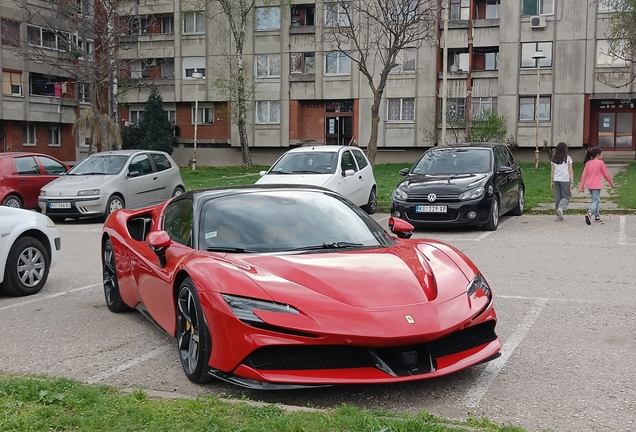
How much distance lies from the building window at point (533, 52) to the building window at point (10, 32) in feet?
101

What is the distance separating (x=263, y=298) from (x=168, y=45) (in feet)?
165

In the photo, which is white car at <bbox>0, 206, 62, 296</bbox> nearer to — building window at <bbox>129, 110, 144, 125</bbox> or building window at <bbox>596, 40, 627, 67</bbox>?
building window at <bbox>596, 40, 627, 67</bbox>

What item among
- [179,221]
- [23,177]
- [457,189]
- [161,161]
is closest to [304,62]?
[161,161]

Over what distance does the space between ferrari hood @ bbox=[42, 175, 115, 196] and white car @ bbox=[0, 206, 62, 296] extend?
9099 mm

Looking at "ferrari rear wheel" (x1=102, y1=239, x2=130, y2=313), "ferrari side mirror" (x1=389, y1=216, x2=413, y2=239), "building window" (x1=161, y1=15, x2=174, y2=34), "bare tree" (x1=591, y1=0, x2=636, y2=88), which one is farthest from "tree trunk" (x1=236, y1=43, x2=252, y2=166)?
"ferrari side mirror" (x1=389, y1=216, x2=413, y2=239)

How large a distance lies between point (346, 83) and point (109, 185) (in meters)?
31.4

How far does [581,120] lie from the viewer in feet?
141

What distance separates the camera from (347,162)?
17.3m

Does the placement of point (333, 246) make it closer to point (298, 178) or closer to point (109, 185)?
point (298, 178)

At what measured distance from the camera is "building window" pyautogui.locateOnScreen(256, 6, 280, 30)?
49.4m

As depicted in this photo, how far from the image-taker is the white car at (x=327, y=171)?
1590 cm

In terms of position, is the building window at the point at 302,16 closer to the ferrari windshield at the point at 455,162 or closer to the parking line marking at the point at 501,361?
the ferrari windshield at the point at 455,162

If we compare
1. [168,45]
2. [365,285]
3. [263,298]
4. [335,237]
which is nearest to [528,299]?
[335,237]

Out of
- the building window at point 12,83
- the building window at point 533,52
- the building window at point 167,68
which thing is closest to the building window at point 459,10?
the building window at point 533,52
